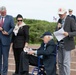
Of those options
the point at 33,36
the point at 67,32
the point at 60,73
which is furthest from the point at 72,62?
the point at 33,36

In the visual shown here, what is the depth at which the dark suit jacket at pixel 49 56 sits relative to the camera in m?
7.63

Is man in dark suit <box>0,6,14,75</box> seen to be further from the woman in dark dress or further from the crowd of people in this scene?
the woman in dark dress

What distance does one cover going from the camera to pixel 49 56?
7.70 meters

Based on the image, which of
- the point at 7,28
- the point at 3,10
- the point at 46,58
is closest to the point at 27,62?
the point at 46,58

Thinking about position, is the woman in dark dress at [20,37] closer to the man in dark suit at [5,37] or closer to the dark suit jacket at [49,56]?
the man in dark suit at [5,37]

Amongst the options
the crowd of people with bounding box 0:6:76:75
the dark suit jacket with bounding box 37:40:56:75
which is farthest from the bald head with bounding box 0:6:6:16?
the dark suit jacket with bounding box 37:40:56:75

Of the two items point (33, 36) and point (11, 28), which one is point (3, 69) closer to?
point (11, 28)

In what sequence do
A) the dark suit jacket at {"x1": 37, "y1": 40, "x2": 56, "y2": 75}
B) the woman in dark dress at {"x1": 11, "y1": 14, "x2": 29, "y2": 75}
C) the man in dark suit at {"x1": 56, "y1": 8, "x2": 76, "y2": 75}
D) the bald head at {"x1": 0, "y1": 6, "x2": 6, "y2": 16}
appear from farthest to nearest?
the woman in dark dress at {"x1": 11, "y1": 14, "x2": 29, "y2": 75} → the bald head at {"x1": 0, "y1": 6, "x2": 6, "y2": 16} → the dark suit jacket at {"x1": 37, "y1": 40, "x2": 56, "y2": 75} → the man in dark suit at {"x1": 56, "y1": 8, "x2": 76, "y2": 75}

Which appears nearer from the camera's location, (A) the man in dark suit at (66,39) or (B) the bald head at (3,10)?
(A) the man in dark suit at (66,39)

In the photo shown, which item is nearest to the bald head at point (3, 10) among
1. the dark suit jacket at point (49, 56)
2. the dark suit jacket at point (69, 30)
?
the dark suit jacket at point (49, 56)

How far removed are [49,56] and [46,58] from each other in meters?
0.08

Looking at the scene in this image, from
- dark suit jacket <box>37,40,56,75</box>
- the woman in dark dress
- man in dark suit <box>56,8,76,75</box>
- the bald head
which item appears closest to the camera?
man in dark suit <box>56,8,76,75</box>

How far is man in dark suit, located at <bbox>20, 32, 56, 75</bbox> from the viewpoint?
7641mm

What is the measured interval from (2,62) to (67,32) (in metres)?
2.32
